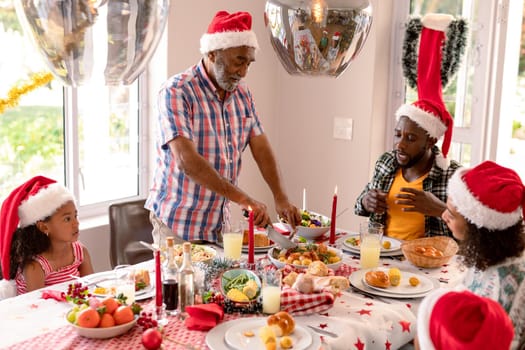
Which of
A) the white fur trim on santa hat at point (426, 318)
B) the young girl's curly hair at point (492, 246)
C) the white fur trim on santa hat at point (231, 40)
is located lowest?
the white fur trim on santa hat at point (426, 318)

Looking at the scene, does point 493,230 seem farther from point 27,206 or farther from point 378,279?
point 27,206

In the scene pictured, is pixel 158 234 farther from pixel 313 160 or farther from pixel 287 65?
pixel 313 160

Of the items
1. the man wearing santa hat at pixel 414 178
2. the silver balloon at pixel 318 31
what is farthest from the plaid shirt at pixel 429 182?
the silver balloon at pixel 318 31

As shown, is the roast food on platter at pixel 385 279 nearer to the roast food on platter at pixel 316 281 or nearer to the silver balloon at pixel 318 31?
the roast food on platter at pixel 316 281

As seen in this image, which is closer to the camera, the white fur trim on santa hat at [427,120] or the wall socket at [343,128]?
the white fur trim on santa hat at [427,120]

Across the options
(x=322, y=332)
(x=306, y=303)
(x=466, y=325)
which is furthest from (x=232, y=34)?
(x=466, y=325)

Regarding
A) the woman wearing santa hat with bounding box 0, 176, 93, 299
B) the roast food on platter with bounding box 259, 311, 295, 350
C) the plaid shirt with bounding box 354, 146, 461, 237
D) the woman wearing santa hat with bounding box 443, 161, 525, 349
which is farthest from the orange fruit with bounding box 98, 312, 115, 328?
the plaid shirt with bounding box 354, 146, 461, 237

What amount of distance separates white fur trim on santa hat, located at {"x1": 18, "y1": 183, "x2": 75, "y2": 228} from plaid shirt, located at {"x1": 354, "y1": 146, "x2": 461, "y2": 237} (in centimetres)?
127

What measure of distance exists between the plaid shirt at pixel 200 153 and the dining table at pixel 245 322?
0.47 m

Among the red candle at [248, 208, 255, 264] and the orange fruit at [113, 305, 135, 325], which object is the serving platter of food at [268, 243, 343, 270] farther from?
the orange fruit at [113, 305, 135, 325]

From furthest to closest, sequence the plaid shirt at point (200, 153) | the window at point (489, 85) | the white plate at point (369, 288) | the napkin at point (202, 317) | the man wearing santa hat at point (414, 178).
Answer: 1. the window at point (489, 85)
2. the man wearing santa hat at point (414, 178)
3. the plaid shirt at point (200, 153)
4. the white plate at point (369, 288)
5. the napkin at point (202, 317)

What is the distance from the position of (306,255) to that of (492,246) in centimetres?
62

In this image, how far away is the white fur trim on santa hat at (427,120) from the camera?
263cm

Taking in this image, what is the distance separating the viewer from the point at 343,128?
3631 mm
